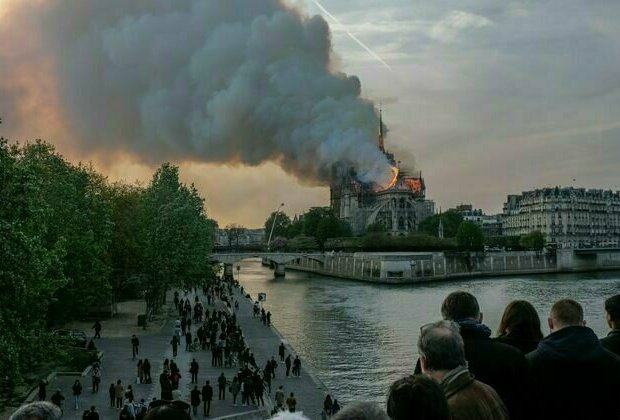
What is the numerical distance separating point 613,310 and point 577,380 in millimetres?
1062

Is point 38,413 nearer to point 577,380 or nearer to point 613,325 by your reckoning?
point 577,380

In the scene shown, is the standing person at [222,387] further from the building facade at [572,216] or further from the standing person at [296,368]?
the building facade at [572,216]

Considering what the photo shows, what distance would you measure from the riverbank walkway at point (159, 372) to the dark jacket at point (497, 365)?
49.9 feet

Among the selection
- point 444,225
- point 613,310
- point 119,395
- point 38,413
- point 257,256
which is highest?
point 444,225

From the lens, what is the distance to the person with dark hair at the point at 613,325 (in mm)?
6156

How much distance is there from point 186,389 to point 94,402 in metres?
3.05

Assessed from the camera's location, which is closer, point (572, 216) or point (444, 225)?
point (444, 225)

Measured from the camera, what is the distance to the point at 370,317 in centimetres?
5422

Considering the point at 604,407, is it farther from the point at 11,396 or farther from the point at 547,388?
the point at 11,396

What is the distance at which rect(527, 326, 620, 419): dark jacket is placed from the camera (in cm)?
540

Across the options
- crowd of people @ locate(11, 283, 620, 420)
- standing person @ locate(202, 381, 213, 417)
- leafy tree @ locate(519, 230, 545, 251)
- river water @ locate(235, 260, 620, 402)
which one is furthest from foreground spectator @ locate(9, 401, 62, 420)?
leafy tree @ locate(519, 230, 545, 251)

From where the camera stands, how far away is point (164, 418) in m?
3.84

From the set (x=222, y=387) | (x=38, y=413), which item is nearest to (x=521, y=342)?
(x=38, y=413)

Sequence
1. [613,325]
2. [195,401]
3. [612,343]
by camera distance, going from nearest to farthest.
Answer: [612,343] < [613,325] < [195,401]
